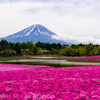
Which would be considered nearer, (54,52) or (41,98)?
(41,98)

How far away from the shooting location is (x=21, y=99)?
9312 mm

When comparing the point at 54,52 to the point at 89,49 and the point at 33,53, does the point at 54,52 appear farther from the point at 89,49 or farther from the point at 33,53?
the point at 89,49

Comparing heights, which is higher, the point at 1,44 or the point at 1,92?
the point at 1,44

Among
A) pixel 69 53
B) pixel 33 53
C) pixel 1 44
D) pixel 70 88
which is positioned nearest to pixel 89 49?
pixel 69 53

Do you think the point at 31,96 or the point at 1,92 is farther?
the point at 1,92

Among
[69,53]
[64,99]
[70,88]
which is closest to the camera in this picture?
[64,99]

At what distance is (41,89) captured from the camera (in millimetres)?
11578

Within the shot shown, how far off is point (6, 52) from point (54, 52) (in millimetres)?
49464

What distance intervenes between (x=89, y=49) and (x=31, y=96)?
104151mm

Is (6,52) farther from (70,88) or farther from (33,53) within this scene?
(70,88)

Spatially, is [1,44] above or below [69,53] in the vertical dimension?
above

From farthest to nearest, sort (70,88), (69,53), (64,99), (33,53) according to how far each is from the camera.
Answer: (33,53) < (69,53) < (70,88) < (64,99)

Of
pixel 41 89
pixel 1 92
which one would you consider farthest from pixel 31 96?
pixel 1 92

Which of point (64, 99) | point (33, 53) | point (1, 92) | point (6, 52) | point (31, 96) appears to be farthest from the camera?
point (33, 53)
